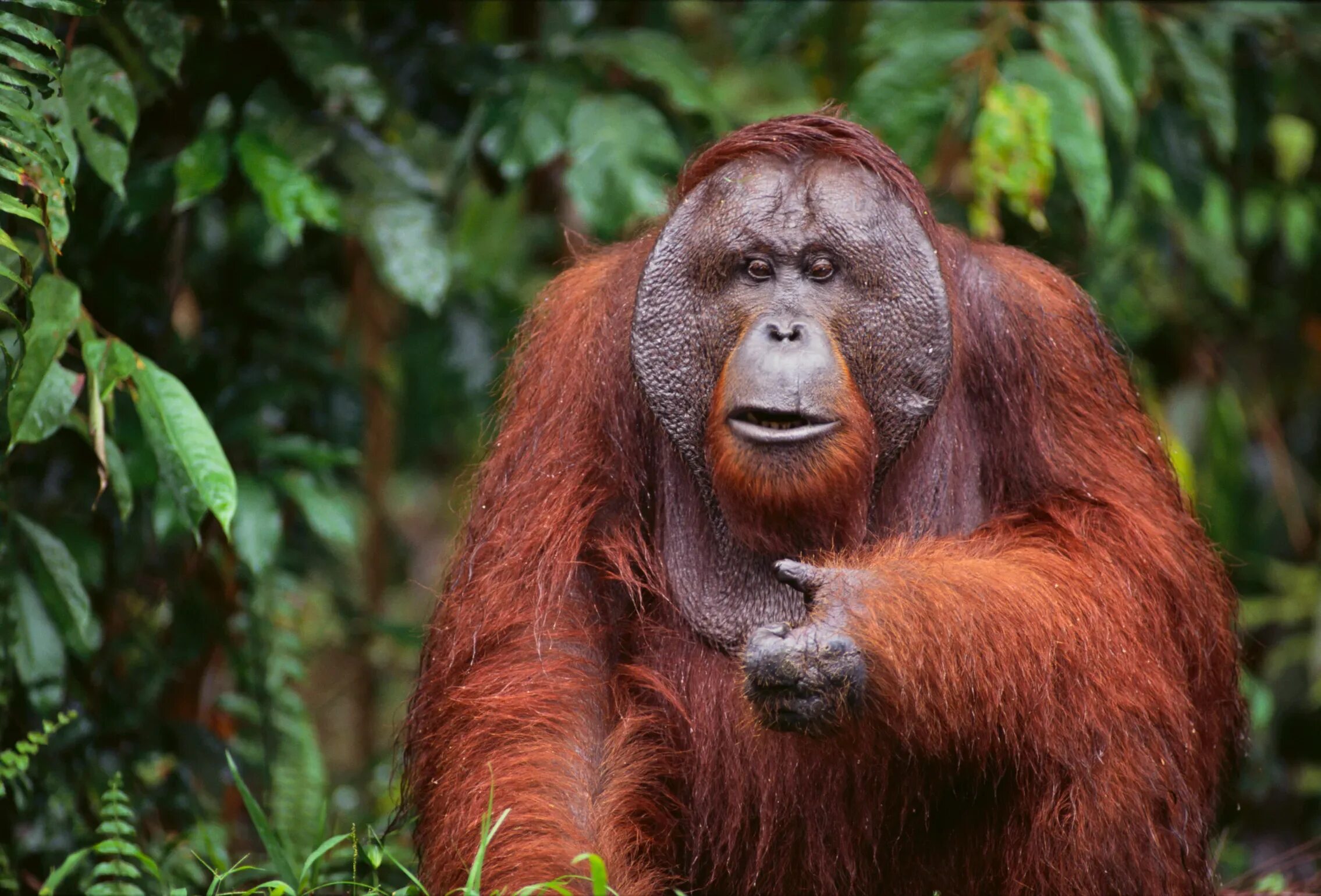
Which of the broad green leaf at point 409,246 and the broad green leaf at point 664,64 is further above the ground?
the broad green leaf at point 664,64

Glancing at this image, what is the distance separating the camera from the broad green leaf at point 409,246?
148 inches

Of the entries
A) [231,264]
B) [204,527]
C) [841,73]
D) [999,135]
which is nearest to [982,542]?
[999,135]

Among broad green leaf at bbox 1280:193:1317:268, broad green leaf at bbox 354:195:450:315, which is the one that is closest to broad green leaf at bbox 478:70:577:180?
broad green leaf at bbox 354:195:450:315

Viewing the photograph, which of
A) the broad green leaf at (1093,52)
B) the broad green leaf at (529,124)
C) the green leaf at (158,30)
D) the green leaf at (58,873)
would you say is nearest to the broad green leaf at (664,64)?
the broad green leaf at (529,124)

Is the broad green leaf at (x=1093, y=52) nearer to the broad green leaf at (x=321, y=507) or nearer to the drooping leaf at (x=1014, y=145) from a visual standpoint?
the drooping leaf at (x=1014, y=145)

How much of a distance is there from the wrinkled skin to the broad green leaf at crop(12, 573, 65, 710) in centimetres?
142

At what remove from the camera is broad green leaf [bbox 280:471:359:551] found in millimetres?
3922

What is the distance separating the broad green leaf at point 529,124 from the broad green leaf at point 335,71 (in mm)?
358

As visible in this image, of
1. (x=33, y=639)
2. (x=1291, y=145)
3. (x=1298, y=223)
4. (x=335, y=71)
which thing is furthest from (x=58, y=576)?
(x=1291, y=145)

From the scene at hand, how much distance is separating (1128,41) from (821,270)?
6.10 feet

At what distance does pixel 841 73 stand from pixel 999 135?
167 centimetres

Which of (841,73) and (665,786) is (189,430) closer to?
(665,786)

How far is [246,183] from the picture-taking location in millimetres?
4379

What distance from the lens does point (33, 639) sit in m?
3.44
